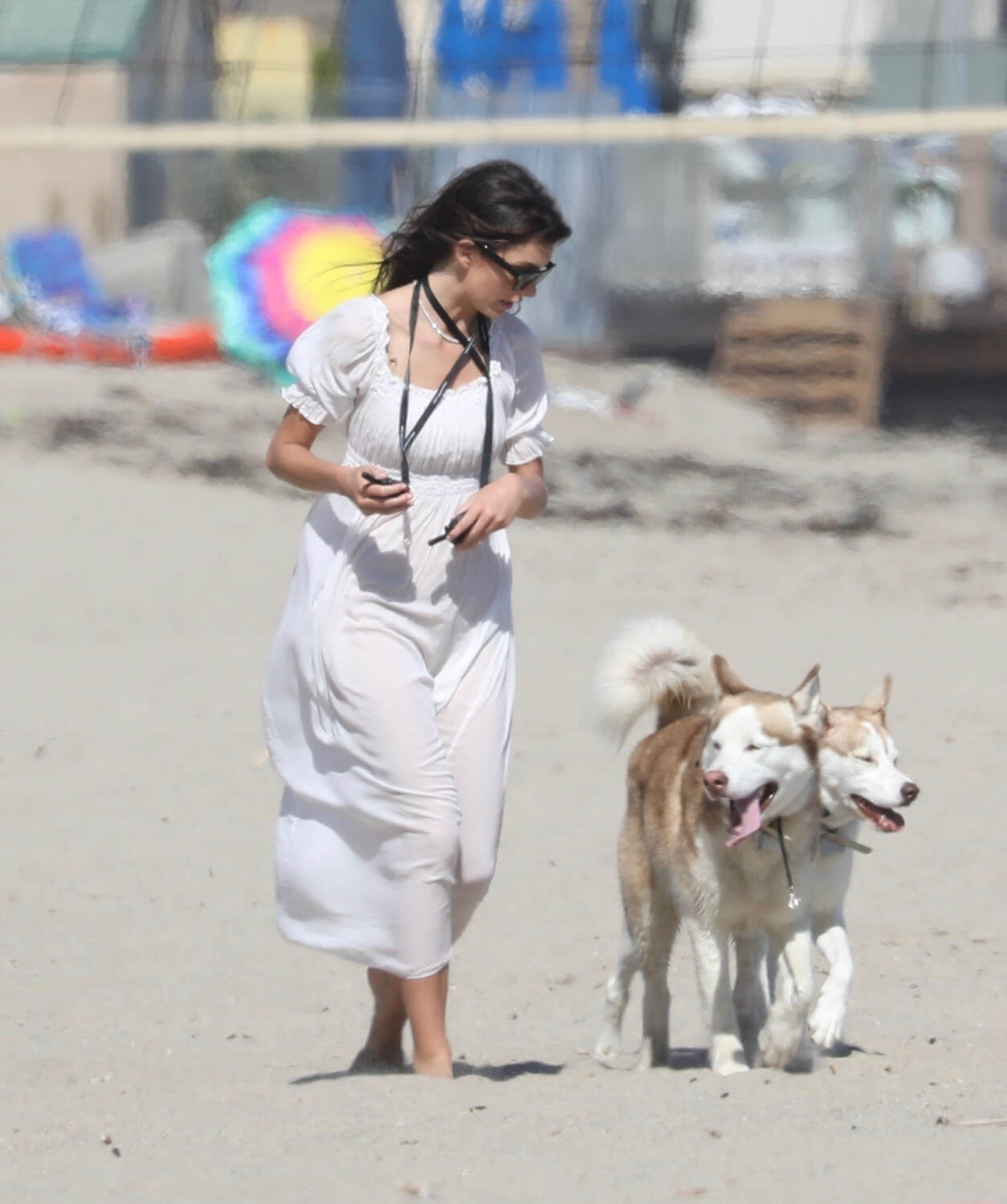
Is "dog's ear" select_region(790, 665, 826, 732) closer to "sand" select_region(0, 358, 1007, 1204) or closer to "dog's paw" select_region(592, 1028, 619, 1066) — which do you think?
"sand" select_region(0, 358, 1007, 1204)

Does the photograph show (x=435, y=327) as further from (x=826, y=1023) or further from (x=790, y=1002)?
(x=826, y=1023)

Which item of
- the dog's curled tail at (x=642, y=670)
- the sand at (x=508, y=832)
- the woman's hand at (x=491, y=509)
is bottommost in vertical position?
the sand at (x=508, y=832)

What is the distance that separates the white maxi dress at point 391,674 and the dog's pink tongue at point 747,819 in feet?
1.71

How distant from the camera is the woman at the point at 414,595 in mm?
4168

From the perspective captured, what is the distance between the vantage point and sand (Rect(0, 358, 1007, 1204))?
3846 millimetres

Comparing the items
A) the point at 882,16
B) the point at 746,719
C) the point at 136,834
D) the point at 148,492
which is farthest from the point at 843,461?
the point at 746,719

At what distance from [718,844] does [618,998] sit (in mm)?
658

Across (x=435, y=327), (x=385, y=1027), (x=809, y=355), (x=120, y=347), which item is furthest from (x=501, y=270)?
(x=120, y=347)

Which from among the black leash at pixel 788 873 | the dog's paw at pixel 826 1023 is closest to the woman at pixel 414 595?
the black leash at pixel 788 873

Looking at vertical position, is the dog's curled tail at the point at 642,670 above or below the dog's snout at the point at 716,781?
above

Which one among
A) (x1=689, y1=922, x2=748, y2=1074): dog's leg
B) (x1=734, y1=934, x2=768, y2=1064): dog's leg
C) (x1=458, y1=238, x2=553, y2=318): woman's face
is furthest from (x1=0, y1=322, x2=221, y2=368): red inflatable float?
(x1=458, y1=238, x2=553, y2=318): woman's face

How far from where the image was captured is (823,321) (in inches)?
570

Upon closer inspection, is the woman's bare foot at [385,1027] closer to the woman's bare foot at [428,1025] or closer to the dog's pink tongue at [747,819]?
the woman's bare foot at [428,1025]

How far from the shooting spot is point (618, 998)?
16.6 ft
